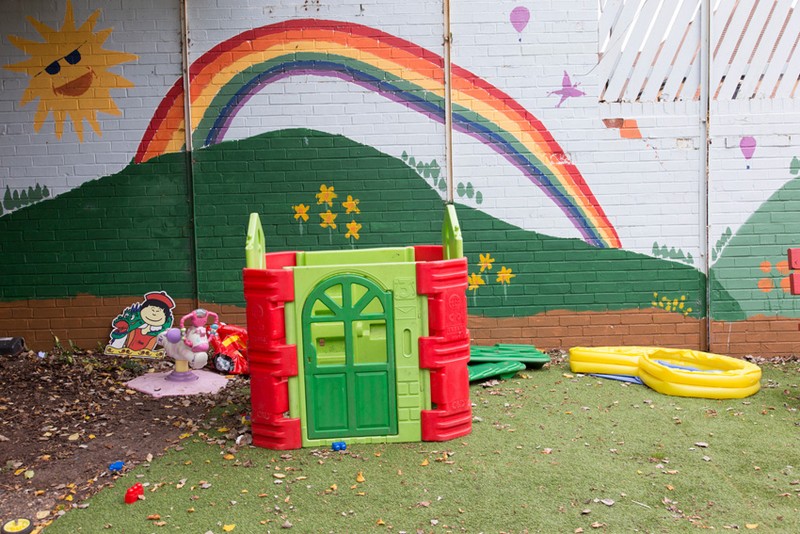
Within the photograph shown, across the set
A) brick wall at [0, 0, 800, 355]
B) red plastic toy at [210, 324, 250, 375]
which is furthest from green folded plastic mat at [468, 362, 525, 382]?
red plastic toy at [210, 324, 250, 375]

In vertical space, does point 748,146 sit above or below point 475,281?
above

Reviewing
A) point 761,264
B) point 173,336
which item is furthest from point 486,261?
point 173,336

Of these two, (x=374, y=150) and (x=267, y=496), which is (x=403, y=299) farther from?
(x=374, y=150)

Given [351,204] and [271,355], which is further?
[351,204]

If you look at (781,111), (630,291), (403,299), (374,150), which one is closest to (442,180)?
(374,150)

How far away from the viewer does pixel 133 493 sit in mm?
4082

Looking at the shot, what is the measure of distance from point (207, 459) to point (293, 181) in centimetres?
303

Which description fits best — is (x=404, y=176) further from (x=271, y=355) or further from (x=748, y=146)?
(x=748, y=146)

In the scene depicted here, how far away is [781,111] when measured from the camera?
270 inches

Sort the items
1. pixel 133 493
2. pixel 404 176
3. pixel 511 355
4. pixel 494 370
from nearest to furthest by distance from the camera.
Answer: pixel 133 493, pixel 494 370, pixel 511 355, pixel 404 176

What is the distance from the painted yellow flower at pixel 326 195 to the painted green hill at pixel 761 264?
350 cm

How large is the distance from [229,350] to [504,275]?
2.52m

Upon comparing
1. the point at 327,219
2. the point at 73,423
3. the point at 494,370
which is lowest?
the point at 73,423

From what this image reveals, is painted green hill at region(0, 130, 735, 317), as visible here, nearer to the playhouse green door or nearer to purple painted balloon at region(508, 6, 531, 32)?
purple painted balloon at region(508, 6, 531, 32)
